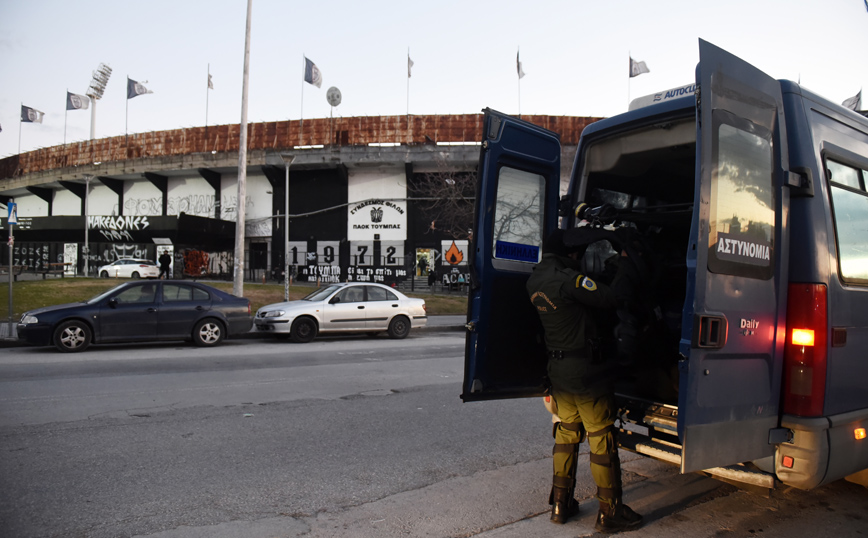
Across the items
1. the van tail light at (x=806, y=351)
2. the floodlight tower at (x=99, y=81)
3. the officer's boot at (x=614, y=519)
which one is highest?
the floodlight tower at (x=99, y=81)

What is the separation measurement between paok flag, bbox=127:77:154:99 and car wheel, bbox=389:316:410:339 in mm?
35984

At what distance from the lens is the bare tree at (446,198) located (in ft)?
109

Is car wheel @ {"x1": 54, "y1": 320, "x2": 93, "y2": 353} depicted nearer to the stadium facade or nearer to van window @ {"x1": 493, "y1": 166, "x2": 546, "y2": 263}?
van window @ {"x1": 493, "y1": 166, "x2": 546, "y2": 263}

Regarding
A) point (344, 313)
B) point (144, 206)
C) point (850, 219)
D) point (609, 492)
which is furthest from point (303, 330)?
point (144, 206)

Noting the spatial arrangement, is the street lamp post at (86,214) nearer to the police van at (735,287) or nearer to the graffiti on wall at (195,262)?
the graffiti on wall at (195,262)

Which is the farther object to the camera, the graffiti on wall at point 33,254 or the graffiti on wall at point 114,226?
the graffiti on wall at point 33,254

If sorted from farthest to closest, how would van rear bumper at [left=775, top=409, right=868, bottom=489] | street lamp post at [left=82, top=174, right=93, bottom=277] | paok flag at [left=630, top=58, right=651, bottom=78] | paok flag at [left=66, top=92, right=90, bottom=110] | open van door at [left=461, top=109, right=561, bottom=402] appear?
1. paok flag at [left=66, top=92, right=90, bottom=110]
2. street lamp post at [left=82, top=174, right=93, bottom=277]
3. paok flag at [left=630, top=58, right=651, bottom=78]
4. open van door at [left=461, top=109, right=561, bottom=402]
5. van rear bumper at [left=775, top=409, right=868, bottom=489]

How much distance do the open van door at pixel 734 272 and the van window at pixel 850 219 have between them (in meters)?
0.51

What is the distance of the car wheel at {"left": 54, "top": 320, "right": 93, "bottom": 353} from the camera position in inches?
471

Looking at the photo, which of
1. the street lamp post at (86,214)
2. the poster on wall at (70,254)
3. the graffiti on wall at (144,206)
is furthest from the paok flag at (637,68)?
the poster on wall at (70,254)

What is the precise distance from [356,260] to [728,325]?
35.6m

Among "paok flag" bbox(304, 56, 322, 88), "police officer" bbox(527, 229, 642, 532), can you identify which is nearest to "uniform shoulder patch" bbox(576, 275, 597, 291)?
"police officer" bbox(527, 229, 642, 532)

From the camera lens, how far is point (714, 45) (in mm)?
3469

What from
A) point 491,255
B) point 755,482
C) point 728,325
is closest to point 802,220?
point 728,325
